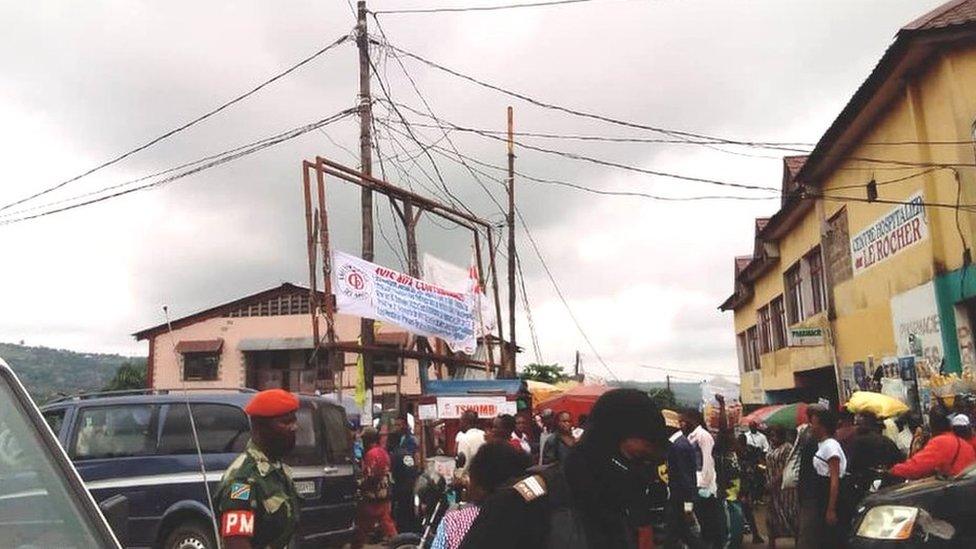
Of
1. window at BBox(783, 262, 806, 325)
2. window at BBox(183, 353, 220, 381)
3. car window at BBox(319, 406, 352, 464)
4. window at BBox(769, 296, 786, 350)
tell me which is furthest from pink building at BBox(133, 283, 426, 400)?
car window at BBox(319, 406, 352, 464)

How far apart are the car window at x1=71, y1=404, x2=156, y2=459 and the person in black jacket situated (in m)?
7.16

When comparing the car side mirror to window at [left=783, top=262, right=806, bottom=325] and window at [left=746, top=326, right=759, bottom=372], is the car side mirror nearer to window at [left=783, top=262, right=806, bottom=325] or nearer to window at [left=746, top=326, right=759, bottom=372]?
window at [left=783, top=262, right=806, bottom=325]

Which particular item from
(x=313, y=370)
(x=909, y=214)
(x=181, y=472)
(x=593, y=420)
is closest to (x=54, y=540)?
(x=593, y=420)

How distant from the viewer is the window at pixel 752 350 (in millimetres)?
34084

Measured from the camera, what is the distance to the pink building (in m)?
36.6

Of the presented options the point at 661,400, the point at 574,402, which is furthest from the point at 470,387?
the point at 661,400

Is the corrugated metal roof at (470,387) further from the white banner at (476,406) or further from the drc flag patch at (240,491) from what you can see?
the drc flag patch at (240,491)

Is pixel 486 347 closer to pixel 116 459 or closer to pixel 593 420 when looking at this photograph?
pixel 116 459

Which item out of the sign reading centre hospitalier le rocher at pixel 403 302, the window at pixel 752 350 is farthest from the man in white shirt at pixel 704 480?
the window at pixel 752 350

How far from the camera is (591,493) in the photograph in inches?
88.6

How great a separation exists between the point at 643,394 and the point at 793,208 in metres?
20.4

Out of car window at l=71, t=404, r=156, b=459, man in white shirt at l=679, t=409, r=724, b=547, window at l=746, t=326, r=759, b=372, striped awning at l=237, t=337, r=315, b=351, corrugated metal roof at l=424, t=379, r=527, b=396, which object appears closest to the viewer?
car window at l=71, t=404, r=156, b=459

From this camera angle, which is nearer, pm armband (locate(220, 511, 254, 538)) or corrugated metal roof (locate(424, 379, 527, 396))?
pm armband (locate(220, 511, 254, 538))

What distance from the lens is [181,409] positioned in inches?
336
